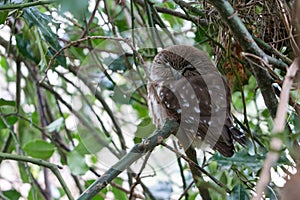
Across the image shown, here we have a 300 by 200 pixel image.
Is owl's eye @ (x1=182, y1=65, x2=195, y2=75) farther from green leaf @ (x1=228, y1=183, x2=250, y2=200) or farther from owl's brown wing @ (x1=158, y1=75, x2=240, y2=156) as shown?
green leaf @ (x1=228, y1=183, x2=250, y2=200)

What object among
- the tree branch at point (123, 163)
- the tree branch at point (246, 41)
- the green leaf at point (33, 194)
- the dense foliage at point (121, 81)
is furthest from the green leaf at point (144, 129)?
the tree branch at point (246, 41)

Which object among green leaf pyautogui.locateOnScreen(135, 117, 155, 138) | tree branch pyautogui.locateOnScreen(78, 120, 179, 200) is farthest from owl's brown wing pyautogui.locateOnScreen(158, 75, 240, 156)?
tree branch pyautogui.locateOnScreen(78, 120, 179, 200)

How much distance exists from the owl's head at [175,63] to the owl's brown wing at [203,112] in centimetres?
12

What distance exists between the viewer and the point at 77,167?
6.16ft

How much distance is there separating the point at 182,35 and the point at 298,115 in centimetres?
104

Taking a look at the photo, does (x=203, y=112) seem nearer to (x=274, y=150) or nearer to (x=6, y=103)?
(x=6, y=103)

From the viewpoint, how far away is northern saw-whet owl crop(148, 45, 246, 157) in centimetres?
158

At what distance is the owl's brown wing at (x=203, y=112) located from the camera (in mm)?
1562


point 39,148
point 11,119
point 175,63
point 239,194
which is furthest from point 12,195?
point 239,194

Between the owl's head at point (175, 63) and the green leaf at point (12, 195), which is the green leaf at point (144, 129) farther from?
the green leaf at point (12, 195)

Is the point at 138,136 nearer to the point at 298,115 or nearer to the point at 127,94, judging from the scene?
the point at 127,94

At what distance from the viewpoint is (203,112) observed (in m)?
1.70

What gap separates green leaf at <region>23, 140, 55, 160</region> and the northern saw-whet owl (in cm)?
40

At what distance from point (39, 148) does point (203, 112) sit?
23.8 inches
